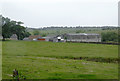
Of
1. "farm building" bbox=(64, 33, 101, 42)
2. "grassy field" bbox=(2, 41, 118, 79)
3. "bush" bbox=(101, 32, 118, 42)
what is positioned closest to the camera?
"grassy field" bbox=(2, 41, 118, 79)

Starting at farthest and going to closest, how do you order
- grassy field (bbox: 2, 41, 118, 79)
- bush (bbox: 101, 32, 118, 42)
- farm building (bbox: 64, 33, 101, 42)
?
farm building (bbox: 64, 33, 101, 42)
bush (bbox: 101, 32, 118, 42)
grassy field (bbox: 2, 41, 118, 79)

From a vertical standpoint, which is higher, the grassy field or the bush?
the grassy field

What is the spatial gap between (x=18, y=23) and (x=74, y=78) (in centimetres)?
8474

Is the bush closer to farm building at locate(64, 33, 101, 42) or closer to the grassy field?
farm building at locate(64, 33, 101, 42)

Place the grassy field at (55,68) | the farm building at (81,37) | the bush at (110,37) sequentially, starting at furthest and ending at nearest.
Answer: the farm building at (81,37)
the bush at (110,37)
the grassy field at (55,68)

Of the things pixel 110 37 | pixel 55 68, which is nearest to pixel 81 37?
pixel 110 37

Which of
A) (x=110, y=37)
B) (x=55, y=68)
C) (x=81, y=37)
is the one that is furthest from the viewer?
(x=81, y=37)

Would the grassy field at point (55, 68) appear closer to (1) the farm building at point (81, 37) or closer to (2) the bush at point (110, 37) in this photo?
(2) the bush at point (110, 37)

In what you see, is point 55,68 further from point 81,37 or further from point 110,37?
point 81,37

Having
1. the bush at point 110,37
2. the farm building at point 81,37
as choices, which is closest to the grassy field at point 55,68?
the bush at point 110,37

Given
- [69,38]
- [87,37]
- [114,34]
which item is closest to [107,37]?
[114,34]

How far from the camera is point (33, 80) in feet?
36.0

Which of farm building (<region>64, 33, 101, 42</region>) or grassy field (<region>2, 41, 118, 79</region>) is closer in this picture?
grassy field (<region>2, 41, 118, 79</region>)

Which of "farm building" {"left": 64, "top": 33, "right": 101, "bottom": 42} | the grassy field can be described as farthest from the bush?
the grassy field
